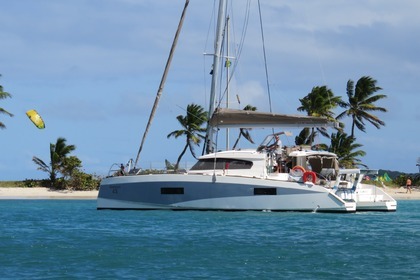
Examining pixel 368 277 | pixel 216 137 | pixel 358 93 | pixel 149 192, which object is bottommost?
pixel 368 277

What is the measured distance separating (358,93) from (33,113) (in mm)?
43244

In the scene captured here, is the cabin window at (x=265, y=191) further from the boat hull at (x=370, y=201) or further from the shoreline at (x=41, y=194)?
the shoreline at (x=41, y=194)

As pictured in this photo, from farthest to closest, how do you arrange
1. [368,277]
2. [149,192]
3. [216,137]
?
[216,137]
[149,192]
[368,277]

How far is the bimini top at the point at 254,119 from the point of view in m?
38.2

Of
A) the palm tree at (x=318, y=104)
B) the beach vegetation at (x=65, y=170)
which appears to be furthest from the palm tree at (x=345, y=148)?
the beach vegetation at (x=65, y=170)

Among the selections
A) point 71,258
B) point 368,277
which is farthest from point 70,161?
point 368,277

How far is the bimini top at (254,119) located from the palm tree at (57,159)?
30.0m

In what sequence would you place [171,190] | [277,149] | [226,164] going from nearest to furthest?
[226,164] < [171,190] < [277,149]

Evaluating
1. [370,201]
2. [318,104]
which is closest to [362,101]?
[318,104]

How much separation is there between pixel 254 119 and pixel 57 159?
31.2 m

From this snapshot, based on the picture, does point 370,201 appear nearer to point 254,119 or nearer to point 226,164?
point 254,119

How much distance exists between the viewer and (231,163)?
36.2 m

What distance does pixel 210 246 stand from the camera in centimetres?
2436

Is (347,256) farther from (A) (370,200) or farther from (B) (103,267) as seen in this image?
(A) (370,200)
